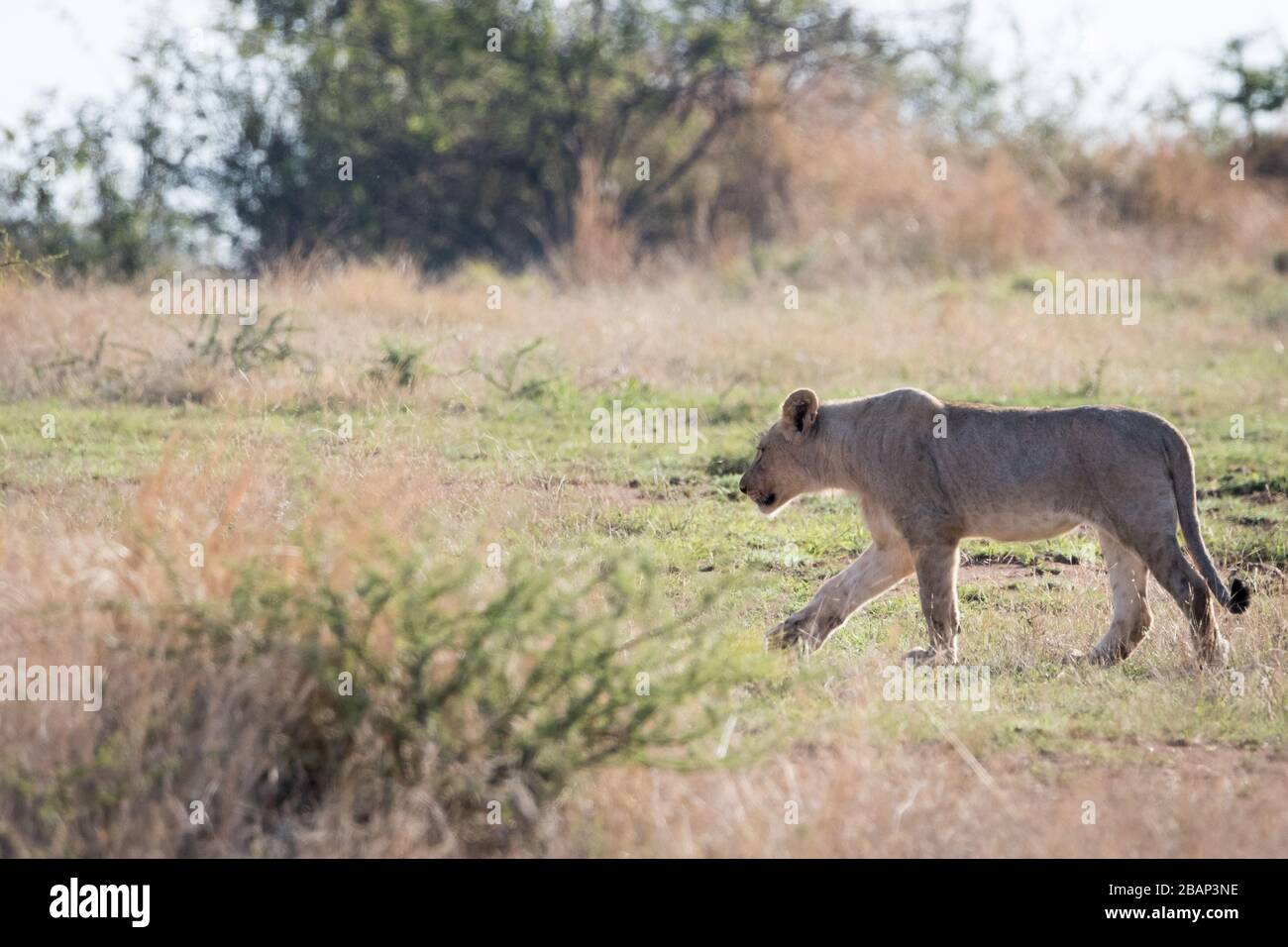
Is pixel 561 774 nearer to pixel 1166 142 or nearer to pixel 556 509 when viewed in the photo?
pixel 556 509

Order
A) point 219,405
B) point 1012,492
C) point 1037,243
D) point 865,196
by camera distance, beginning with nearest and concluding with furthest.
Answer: point 1012,492
point 219,405
point 1037,243
point 865,196

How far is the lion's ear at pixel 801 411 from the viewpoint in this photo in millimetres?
8727

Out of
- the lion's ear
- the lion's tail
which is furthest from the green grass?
the lion's ear

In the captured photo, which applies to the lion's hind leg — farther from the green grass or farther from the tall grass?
the tall grass

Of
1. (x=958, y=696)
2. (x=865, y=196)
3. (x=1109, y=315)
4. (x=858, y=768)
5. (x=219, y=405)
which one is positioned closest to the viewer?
(x=858, y=768)

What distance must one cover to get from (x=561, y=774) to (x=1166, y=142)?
2364cm

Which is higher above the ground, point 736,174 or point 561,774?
point 736,174

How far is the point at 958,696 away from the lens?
7.43 m

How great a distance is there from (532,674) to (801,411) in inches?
140

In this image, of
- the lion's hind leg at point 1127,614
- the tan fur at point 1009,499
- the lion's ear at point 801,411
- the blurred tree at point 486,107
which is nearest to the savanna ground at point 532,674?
the lion's hind leg at point 1127,614

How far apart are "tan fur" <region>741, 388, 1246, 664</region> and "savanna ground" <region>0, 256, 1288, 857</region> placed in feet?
0.95

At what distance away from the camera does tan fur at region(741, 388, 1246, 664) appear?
312 inches

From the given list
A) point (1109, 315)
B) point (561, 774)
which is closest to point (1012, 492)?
point (561, 774)
